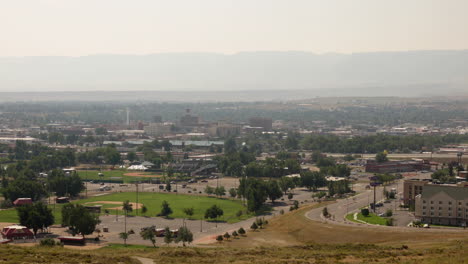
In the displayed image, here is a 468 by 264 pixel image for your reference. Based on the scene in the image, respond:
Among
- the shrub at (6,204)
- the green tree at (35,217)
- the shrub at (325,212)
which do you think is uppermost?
the green tree at (35,217)

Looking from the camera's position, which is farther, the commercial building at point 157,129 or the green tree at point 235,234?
the commercial building at point 157,129

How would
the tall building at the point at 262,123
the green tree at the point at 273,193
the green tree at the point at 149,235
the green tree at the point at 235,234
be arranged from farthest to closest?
the tall building at the point at 262,123
the green tree at the point at 273,193
the green tree at the point at 235,234
the green tree at the point at 149,235

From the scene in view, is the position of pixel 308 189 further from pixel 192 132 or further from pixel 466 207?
pixel 192 132

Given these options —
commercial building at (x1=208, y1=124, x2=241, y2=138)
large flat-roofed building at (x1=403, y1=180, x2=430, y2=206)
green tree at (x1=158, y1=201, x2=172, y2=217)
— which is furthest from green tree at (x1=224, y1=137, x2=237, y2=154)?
large flat-roofed building at (x1=403, y1=180, x2=430, y2=206)

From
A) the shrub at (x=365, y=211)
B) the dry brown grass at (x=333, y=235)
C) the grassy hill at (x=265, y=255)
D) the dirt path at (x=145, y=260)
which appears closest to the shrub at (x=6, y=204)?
the dry brown grass at (x=333, y=235)

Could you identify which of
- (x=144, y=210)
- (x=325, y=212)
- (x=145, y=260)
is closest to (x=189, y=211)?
(x=144, y=210)

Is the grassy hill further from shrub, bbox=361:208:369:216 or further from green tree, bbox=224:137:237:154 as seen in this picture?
green tree, bbox=224:137:237:154

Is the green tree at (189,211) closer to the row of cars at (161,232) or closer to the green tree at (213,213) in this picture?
the green tree at (213,213)

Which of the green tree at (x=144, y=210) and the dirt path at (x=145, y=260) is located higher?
the dirt path at (x=145, y=260)
